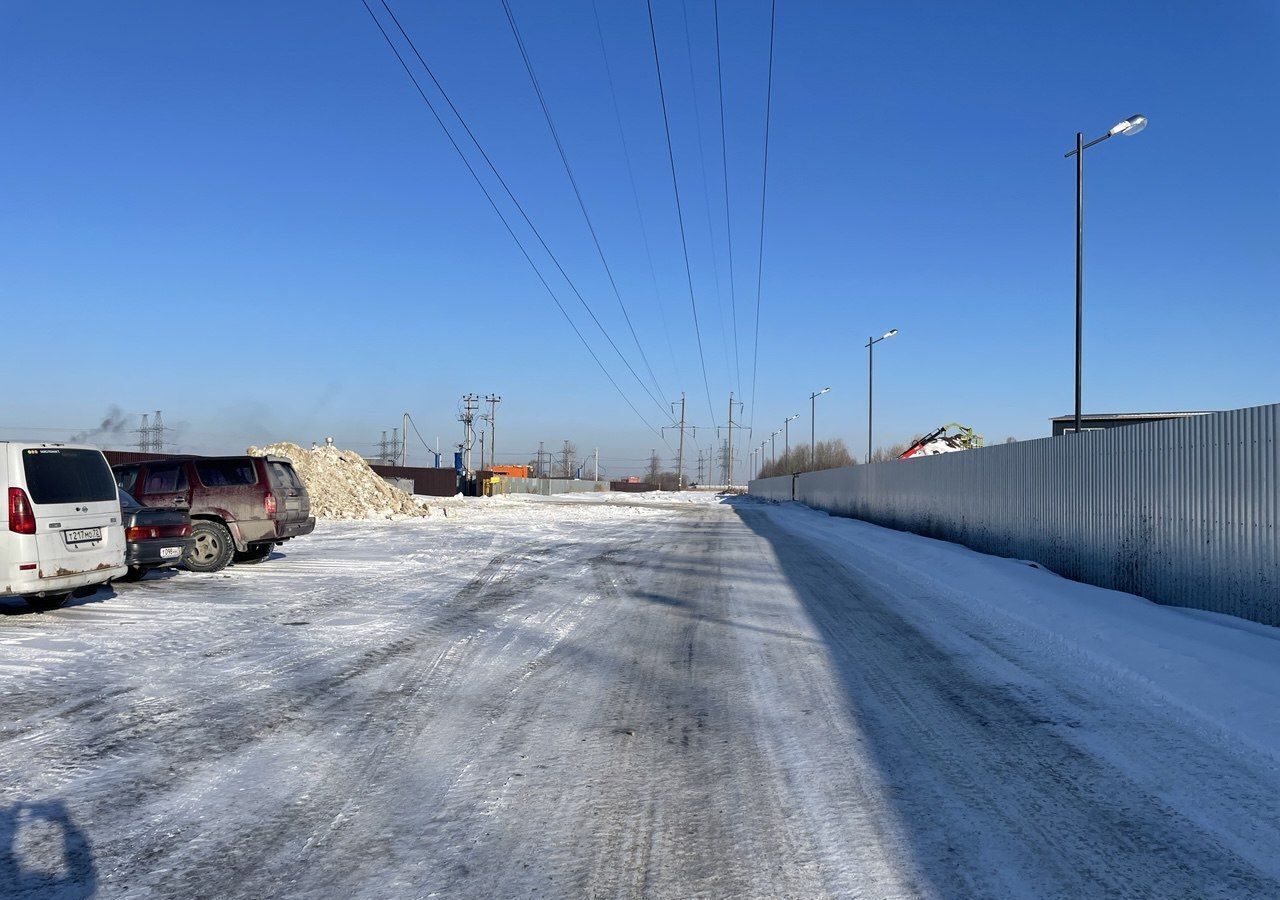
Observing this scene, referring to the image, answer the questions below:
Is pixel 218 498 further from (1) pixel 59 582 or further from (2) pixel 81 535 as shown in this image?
(1) pixel 59 582

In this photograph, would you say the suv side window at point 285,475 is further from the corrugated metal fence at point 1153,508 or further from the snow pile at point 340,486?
the snow pile at point 340,486

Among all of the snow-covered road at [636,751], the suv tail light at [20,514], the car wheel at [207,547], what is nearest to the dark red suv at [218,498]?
the car wheel at [207,547]

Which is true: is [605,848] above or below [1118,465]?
below

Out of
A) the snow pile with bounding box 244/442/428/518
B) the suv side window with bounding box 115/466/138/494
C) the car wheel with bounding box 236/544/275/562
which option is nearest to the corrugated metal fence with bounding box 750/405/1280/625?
the car wheel with bounding box 236/544/275/562

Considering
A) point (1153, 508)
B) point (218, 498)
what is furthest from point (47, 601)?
point (1153, 508)

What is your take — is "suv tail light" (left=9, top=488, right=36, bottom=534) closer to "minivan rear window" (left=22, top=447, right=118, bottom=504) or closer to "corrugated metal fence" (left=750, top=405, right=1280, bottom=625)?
"minivan rear window" (left=22, top=447, right=118, bottom=504)

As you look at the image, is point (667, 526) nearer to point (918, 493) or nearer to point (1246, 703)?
point (918, 493)

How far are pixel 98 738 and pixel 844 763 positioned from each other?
4586mm

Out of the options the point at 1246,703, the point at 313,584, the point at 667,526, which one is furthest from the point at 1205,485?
the point at 667,526

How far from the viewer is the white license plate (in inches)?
378

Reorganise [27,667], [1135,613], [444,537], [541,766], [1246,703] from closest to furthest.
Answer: [541,766] → [1246,703] → [27,667] → [1135,613] → [444,537]

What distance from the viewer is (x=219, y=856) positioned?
3691 millimetres

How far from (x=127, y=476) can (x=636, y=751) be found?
44.0 ft

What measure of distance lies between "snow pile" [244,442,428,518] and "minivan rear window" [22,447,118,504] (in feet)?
75.0
